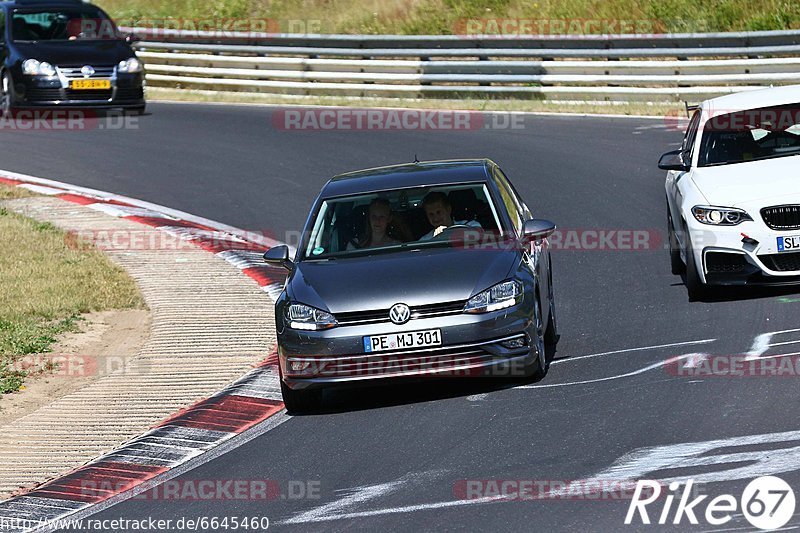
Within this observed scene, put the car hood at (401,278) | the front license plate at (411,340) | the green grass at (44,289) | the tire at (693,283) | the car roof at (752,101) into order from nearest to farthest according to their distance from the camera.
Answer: the front license plate at (411,340)
the car hood at (401,278)
the tire at (693,283)
the green grass at (44,289)
the car roof at (752,101)

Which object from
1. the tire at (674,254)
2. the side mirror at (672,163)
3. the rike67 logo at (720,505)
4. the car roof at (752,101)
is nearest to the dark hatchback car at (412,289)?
the side mirror at (672,163)

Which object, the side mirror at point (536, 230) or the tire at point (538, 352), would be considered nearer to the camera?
the tire at point (538, 352)

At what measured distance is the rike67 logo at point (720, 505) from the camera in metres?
6.46

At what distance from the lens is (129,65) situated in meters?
24.8

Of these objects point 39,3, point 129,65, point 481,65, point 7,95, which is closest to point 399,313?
point 129,65

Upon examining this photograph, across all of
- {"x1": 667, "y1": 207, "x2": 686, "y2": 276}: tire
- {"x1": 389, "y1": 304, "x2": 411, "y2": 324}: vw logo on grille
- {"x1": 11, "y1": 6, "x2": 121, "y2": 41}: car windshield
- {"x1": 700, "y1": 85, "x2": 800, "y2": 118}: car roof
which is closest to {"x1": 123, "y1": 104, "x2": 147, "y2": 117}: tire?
{"x1": 11, "y1": 6, "x2": 121, "y2": 41}: car windshield

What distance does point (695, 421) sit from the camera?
27.1ft

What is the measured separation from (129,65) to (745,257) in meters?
15.7

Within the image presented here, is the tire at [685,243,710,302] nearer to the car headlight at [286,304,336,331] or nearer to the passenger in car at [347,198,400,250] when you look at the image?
the passenger in car at [347,198,400,250]

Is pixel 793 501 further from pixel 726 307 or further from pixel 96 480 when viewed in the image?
pixel 726 307

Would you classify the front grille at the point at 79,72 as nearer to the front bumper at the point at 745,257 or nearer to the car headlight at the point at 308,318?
the front bumper at the point at 745,257

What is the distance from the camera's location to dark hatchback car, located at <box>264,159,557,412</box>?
9.17 metres

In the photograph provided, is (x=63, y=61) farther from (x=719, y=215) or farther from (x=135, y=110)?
(x=719, y=215)

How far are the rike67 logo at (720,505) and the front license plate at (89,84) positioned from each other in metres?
19.0
